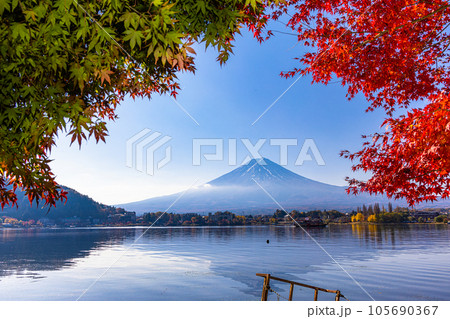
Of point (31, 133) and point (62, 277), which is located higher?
point (31, 133)

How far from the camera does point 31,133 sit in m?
4.08

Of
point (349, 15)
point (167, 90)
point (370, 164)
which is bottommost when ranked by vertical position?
point (370, 164)

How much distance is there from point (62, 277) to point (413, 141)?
54804 mm

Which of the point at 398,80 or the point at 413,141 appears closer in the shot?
the point at 413,141

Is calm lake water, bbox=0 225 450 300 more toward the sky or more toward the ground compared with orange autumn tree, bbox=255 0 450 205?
more toward the ground

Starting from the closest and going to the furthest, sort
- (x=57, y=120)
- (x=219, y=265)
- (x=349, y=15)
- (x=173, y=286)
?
(x=57, y=120), (x=349, y=15), (x=173, y=286), (x=219, y=265)

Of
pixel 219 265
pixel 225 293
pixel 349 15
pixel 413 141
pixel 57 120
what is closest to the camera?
pixel 57 120

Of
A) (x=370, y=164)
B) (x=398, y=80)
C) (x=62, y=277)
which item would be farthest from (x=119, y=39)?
(x=62, y=277)

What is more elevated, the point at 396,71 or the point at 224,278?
the point at 396,71

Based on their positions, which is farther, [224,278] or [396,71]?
[224,278]

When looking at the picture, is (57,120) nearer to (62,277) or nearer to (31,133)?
(31,133)

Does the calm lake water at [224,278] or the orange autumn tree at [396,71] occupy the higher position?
the orange autumn tree at [396,71]

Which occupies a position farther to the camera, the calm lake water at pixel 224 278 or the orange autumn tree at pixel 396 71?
the calm lake water at pixel 224 278

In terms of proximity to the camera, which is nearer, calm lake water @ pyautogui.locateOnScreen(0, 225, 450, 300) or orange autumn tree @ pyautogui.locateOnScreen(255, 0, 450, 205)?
orange autumn tree @ pyautogui.locateOnScreen(255, 0, 450, 205)
